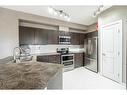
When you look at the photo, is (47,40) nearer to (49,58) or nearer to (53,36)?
(53,36)

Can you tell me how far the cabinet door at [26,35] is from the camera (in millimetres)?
3826

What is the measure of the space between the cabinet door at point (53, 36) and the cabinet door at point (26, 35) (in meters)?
0.76

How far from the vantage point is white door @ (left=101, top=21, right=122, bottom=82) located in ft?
10.9

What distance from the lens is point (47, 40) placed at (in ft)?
14.9

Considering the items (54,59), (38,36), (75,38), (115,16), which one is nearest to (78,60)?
(75,38)

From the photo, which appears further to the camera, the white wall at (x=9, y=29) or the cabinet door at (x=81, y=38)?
the cabinet door at (x=81, y=38)

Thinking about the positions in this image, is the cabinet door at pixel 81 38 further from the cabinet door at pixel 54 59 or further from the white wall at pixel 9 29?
the white wall at pixel 9 29

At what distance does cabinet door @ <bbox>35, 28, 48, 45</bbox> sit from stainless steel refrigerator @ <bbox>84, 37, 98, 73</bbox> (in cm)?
202

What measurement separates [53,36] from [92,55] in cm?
191

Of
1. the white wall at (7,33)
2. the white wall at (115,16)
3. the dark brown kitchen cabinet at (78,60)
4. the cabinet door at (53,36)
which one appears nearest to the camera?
the white wall at (115,16)

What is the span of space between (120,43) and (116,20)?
757 millimetres

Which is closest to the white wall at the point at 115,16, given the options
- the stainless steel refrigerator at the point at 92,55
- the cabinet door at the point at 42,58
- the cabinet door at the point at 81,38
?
the stainless steel refrigerator at the point at 92,55

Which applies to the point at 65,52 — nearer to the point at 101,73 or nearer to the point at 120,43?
the point at 101,73
